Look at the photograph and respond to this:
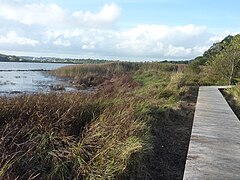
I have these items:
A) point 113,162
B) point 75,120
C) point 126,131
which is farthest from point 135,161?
point 75,120

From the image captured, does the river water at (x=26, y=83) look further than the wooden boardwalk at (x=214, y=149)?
Yes

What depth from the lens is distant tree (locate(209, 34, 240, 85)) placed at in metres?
20.4

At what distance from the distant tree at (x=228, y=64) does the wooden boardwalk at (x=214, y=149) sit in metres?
13.9

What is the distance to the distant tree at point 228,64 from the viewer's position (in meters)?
20.4

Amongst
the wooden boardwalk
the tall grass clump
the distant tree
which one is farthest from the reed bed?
the distant tree

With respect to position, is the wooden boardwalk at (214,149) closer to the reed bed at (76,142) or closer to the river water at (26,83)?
the reed bed at (76,142)

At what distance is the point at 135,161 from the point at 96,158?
1.69ft

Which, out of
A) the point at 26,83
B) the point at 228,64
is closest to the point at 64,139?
the point at 228,64

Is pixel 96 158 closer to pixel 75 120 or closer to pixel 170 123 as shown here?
pixel 75 120

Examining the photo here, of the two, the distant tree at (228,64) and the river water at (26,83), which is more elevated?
the distant tree at (228,64)

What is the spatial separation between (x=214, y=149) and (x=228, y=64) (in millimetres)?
16994

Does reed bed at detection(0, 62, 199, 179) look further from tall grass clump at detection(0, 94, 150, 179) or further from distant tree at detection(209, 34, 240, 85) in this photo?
distant tree at detection(209, 34, 240, 85)

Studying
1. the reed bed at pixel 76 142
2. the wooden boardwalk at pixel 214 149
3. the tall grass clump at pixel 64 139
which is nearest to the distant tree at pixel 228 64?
the wooden boardwalk at pixel 214 149

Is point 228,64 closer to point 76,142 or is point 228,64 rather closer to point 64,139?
point 76,142
